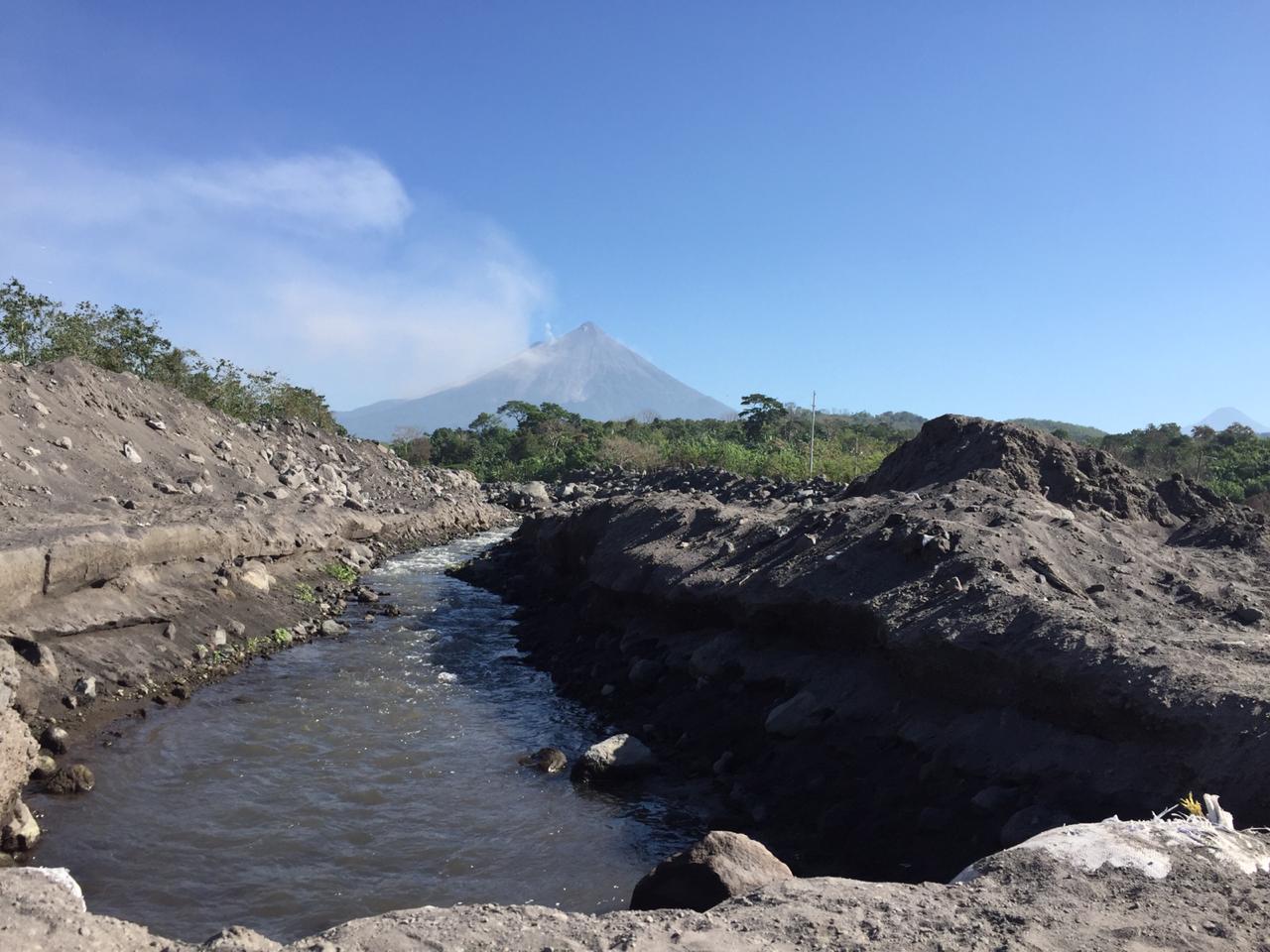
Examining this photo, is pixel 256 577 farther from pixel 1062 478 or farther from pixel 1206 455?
pixel 1206 455

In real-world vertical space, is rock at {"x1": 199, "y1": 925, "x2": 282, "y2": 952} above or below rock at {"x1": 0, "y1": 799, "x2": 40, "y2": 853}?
above

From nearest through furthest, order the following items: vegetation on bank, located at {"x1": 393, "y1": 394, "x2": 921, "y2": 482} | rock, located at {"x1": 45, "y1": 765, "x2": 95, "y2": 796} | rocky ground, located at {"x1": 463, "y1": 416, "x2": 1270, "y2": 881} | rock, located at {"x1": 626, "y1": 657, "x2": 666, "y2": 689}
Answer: rocky ground, located at {"x1": 463, "y1": 416, "x2": 1270, "y2": 881} → rock, located at {"x1": 45, "y1": 765, "x2": 95, "y2": 796} → rock, located at {"x1": 626, "y1": 657, "x2": 666, "y2": 689} → vegetation on bank, located at {"x1": 393, "y1": 394, "x2": 921, "y2": 482}

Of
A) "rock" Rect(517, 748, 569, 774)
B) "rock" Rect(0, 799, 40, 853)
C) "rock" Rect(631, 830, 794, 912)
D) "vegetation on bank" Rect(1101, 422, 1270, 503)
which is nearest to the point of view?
"rock" Rect(631, 830, 794, 912)

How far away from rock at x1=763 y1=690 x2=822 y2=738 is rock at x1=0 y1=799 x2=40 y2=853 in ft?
22.9

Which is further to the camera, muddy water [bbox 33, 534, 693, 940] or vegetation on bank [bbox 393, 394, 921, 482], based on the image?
Answer: vegetation on bank [bbox 393, 394, 921, 482]

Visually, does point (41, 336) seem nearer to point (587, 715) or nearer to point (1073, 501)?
point (587, 715)

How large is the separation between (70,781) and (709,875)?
6.78 meters

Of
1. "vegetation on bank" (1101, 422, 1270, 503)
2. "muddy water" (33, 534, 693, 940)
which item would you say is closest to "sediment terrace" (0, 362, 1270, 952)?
"muddy water" (33, 534, 693, 940)

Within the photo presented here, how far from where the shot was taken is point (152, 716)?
10555mm

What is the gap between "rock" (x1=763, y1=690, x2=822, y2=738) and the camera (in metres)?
9.17

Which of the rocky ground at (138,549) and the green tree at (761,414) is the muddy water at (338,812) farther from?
the green tree at (761,414)

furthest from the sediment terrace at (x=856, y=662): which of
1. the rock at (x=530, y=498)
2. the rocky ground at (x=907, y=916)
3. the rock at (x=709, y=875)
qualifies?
the rock at (x=530, y=498)

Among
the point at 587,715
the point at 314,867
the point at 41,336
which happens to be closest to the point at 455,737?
the point at 587,715

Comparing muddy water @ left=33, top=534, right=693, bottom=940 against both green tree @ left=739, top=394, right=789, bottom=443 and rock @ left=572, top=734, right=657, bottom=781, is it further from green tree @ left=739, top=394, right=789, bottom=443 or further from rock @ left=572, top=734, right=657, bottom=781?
green tree @ left=739, top=394, right=789, bottom=443
